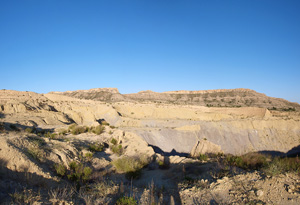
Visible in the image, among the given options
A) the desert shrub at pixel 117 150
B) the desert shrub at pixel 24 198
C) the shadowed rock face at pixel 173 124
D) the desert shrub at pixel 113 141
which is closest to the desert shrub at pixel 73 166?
the desert shrub at pixel 24 198

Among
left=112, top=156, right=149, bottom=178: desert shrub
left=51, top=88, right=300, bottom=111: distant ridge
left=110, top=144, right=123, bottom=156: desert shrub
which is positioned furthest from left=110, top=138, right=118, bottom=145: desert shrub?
left=51, top=88, right=300, bottom=111: distant ridge

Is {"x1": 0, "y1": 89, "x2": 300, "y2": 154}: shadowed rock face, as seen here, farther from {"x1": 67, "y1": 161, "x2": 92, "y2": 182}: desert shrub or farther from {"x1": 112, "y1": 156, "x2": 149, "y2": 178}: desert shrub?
{"x1": 67, "y1": 161, "x2": 92, "y2": 182}: desert shrub

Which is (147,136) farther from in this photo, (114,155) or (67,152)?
(67,152)

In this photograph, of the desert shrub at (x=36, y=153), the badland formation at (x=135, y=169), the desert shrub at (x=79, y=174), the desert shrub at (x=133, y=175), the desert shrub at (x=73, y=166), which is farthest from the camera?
the desert shrub at (x=133, y=175)

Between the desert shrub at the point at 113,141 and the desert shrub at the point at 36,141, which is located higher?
the desert shrub at the point at 36,141

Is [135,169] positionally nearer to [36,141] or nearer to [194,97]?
[36,141]

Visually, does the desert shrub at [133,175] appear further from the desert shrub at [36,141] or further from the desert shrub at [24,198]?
the desert shrub at [36,141]

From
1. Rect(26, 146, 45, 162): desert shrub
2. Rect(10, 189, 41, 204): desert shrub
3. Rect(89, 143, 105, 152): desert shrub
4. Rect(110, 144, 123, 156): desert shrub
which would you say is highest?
Rect(26, 146, 45, 162): desert shrub

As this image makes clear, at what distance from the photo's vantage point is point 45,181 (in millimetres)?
5242

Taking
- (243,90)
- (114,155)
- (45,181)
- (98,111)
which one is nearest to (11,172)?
(45,181)

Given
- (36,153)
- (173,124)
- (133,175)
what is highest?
(36,153)

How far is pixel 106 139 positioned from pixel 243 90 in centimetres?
8937

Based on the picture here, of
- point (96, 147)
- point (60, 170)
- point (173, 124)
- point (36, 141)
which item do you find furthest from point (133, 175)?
Answer: point (173, 124)

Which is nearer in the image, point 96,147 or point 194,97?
point 96,147
